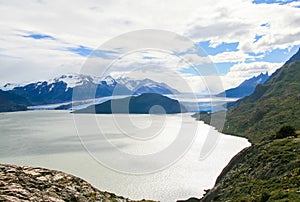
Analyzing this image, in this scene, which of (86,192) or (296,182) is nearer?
(86,192)

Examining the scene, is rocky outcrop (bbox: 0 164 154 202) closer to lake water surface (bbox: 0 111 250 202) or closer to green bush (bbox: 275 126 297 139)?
lake water surface (bbox: 0 111 250 202)

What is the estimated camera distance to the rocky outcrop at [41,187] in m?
12.9

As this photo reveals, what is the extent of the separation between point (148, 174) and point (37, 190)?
96003 millimetres

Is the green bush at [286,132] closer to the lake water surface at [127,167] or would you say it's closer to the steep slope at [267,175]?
Answer: the steep slope at [267,175]

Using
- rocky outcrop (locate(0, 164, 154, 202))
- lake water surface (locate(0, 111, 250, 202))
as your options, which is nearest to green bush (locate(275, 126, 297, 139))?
lake water surface (locate(0, 111, 250, 202))

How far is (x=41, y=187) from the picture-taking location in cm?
1424

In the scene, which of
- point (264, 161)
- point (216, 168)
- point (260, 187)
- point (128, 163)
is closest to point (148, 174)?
point (128, 163)

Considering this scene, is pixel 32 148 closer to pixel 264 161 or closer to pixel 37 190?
pixel 264 161

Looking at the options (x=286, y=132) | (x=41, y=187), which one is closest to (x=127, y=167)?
(x=286, y=132)

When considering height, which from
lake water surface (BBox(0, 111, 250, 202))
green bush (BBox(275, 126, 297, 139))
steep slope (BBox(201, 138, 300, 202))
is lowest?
lake water surface (BBox(0, 111, 250, 202))

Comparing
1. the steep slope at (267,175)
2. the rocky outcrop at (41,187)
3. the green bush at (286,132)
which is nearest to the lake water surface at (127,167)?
the steep slope at (267,175)

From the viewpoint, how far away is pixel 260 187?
33.4m

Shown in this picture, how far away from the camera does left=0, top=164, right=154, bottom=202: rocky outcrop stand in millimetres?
12859

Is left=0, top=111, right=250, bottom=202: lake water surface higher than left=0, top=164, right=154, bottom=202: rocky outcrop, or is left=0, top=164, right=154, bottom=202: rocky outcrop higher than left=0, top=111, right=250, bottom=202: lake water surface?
left=0, top=164, right=154, bottom=202: rocky outcrop
